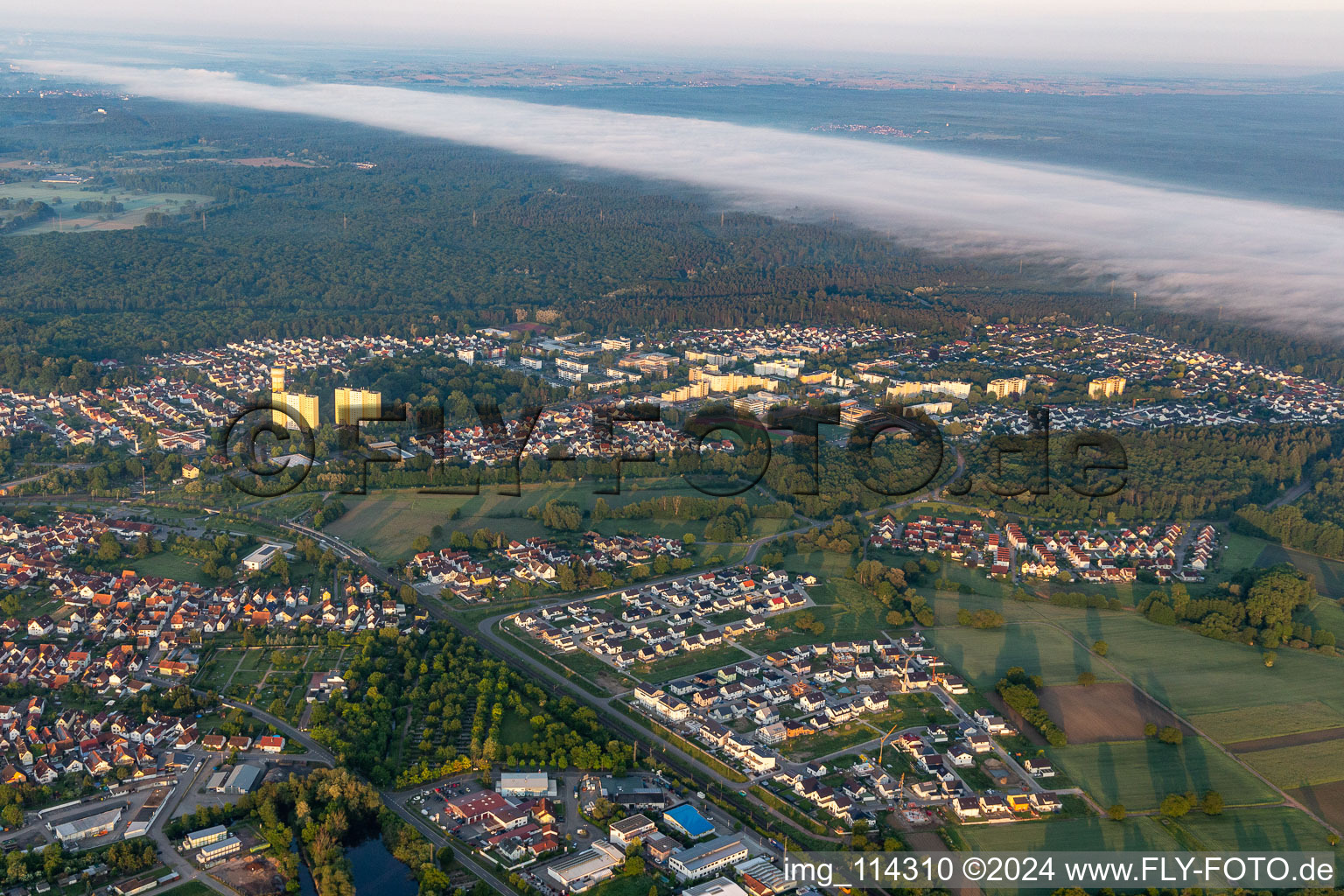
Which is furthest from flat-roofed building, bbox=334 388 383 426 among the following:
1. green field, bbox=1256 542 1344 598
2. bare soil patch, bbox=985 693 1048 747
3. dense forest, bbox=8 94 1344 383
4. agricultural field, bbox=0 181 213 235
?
agricultural field, bbox=0 181 213 235

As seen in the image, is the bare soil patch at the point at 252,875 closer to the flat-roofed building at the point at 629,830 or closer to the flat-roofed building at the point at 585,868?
the flat-roofed building at the point at 585,868

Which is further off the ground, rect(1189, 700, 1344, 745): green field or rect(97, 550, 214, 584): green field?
rect(1189, 700, 1344, 745): green field

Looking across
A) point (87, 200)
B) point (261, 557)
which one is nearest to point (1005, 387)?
point (261, 557)

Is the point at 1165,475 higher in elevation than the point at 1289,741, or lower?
higher

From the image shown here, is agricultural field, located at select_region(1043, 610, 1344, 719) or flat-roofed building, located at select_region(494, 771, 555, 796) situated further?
agricultural field, located at select_region(1043, 610, 1344, 719)

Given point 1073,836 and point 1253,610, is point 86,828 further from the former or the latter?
point 1253,610

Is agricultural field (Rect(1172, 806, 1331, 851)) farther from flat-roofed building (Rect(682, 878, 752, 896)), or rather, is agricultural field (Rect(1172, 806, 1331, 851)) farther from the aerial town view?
flat-roofed building (Rect(682, 878, 752, 896))

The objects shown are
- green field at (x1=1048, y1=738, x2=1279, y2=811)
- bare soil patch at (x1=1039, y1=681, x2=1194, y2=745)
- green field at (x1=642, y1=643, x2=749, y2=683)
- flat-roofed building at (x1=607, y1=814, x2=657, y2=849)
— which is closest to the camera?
flat-roofed building at (x1=607, y1=814, x2=657, y2=849)
